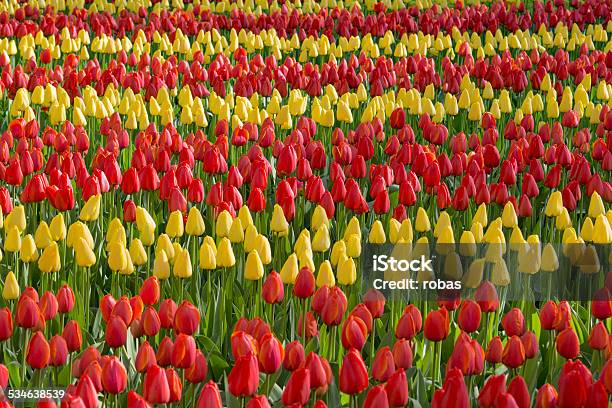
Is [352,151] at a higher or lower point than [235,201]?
higher

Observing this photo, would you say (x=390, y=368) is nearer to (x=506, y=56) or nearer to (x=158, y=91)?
(x=158, y=91)

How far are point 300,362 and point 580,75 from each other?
210 inches

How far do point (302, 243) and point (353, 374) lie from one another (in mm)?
1036

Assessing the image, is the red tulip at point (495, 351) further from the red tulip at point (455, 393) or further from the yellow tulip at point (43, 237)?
the yellow tulip at point (43, 237)

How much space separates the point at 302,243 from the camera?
149 inches

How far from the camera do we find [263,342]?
9.55 feet

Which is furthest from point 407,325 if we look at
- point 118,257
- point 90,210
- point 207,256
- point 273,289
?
point 90,210

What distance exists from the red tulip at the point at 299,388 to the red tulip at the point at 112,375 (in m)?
0.42

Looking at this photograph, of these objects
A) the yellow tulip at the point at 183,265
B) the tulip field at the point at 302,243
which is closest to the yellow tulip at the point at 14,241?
the tulip field at the point at 302,243

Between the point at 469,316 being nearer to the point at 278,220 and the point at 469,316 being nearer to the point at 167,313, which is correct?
the point at 167,313

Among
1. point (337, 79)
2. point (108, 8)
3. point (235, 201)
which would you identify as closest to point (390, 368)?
point (235, 201)

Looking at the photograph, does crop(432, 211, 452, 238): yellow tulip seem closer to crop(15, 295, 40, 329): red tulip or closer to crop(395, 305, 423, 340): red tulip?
crop(395, 305, 423, 340): red tulip

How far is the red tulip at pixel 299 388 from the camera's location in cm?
271

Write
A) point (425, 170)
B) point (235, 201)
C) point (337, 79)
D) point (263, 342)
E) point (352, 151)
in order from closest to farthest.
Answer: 1. point (263, 342)
2. point (235, 201)
3. point (425, 170)
4. point (352, 151)
5. point (337, 79)
